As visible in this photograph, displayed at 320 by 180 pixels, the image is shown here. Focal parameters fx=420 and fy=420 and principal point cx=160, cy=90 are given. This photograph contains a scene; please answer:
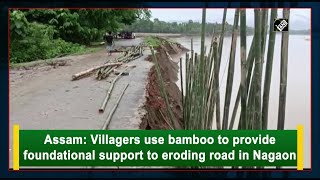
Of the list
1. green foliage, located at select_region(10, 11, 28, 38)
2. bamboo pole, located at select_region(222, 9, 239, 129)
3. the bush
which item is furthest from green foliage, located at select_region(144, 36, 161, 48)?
bamboo pole, located at select_region(222, 9, 239, 129)

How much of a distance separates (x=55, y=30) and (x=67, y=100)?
7952mm

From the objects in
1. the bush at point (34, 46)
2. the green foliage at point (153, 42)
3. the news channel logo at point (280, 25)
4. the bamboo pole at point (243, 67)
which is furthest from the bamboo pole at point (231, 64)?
the green foliage at point (153, 42)

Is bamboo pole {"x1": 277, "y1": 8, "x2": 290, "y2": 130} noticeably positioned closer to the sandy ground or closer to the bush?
the sandy ground

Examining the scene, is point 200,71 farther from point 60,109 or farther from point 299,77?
point 299,77

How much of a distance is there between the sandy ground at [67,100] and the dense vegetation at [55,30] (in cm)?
132

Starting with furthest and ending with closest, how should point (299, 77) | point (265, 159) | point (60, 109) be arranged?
1. point (299, 77)
2. point (60, 109)
3. point (265, 159)

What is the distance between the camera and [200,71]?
274 centimetres

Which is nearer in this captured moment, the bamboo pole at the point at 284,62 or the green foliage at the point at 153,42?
the bamboo pole at the point at 284,62

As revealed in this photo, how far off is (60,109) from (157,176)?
2643 mm

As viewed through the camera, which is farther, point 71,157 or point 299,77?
point 299,77

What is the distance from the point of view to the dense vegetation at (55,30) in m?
9.65

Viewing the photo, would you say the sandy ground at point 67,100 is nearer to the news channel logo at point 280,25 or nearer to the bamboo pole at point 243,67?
the bamboo pole at point 243,67

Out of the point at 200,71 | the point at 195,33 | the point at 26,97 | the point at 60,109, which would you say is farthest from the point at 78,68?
the point at 200,71

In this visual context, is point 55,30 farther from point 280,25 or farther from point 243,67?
point 280,25
